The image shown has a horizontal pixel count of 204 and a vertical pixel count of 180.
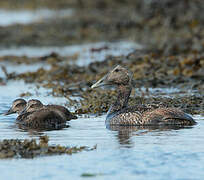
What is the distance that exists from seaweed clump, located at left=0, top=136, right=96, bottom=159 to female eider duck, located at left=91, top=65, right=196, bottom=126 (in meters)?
2.29

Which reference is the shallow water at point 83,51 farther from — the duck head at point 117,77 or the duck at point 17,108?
the duck head at point 117,77

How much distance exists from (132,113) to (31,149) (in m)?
2.94

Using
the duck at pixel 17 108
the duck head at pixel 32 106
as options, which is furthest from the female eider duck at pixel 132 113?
the duck at pixel 17 108

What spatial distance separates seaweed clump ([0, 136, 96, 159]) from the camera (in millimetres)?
8898

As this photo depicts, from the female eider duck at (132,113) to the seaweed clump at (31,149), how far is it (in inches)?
90.2

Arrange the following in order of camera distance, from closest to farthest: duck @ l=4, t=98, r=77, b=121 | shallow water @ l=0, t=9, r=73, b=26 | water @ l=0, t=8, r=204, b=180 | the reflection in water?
water @ l=0, t=8, r=204, b=180, the reflection in water, duck @ l=4, t=98, r=77, b=121, shallow water @ l=0, t=9, r=73, b=26

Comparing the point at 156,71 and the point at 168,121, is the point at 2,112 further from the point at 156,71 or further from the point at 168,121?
the point at 156,71

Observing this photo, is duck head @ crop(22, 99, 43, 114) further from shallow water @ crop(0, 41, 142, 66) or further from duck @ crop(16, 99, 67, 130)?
shallow water @ crop(0, 41, 142, 66)

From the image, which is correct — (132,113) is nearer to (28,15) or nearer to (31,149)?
(31,149)

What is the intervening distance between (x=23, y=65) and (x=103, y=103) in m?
7.95

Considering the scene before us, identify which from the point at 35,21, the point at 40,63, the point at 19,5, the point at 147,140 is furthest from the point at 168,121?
the point at 19,5

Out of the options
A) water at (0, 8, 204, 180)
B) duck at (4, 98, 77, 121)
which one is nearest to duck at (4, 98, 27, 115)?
duck at (4, 98, 77, 121)

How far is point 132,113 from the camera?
1159cm

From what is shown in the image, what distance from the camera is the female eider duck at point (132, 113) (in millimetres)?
11258
